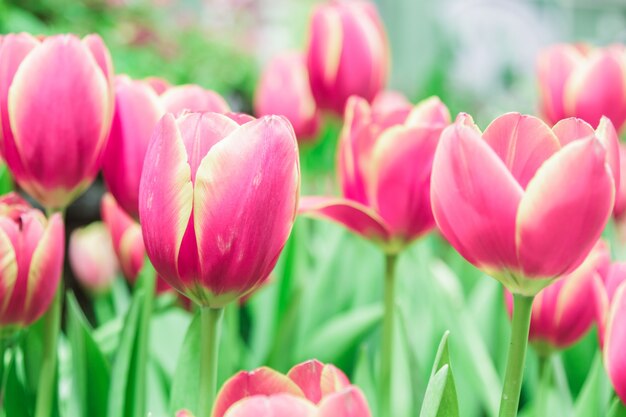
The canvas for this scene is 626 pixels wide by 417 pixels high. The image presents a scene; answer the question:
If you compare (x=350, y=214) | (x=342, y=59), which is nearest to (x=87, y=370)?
(x=350, y=214)

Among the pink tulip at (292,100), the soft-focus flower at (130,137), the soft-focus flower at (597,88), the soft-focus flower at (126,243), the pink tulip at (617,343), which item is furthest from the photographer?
the pink tulip at (292,100)

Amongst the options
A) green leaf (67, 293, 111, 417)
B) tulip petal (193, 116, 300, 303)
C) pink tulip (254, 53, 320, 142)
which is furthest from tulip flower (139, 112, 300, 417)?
pink tulip (254, 53, 320, 142)

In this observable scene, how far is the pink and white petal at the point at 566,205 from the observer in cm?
36

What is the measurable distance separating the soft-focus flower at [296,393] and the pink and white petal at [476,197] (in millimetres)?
89

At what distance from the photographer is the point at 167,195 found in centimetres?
38

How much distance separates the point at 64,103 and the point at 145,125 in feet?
0.19

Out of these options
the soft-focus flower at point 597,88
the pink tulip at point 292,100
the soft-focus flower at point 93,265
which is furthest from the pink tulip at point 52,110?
the pink tulip at point 292,100

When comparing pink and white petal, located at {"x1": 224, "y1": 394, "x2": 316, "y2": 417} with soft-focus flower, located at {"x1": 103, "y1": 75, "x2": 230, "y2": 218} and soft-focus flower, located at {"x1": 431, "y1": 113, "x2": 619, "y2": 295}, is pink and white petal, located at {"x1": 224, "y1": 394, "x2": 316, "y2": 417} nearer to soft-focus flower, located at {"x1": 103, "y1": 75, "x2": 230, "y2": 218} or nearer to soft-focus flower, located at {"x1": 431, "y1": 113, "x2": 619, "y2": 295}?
soft-focus flower, located at {"x1": 431, "y1": 113, "x2": 619, "y2": 295}

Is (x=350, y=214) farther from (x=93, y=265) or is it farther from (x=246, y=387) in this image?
(x=93, y=265)

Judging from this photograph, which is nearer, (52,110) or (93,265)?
(52,110)

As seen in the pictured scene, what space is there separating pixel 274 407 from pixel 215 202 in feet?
0.36

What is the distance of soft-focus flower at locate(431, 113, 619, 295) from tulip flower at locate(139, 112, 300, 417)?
7 centimetres

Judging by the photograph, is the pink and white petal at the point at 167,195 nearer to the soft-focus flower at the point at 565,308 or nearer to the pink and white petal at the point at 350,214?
A: the pink and white petal at the point at 350,214

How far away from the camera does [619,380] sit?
0.43m
